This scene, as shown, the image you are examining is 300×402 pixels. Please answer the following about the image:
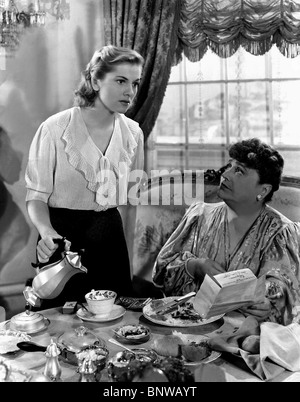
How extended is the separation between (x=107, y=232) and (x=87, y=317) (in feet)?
2.78

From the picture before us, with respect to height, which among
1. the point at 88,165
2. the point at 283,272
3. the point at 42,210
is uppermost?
the point at 88,165

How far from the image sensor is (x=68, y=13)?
2.88 metres

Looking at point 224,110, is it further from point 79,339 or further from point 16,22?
point 79,339

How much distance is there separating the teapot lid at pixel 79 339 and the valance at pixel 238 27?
6.15 ft

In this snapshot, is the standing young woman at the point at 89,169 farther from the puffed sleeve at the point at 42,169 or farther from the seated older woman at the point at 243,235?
the seated older woman at the point at 243,235

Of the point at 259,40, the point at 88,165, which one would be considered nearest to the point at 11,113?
the point at 88,165

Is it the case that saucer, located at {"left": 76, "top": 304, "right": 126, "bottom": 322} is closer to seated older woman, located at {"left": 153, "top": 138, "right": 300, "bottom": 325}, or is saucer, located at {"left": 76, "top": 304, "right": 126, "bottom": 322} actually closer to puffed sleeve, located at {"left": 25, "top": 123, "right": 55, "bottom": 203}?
seated older woman, located at {"left": 153, "top": 138, "right": 300, "bottom": 325}

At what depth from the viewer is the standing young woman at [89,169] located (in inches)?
85.4

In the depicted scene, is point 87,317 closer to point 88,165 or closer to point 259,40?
point 88,165

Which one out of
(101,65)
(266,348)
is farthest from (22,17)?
(266,348)

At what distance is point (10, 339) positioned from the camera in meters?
1.32

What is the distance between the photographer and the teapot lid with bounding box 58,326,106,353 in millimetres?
1271

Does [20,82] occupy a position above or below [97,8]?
below

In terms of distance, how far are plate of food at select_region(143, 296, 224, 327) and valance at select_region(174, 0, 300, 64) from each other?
161cm
